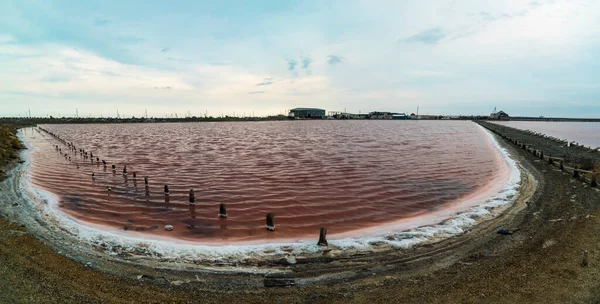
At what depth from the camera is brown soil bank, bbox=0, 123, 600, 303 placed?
7770mm

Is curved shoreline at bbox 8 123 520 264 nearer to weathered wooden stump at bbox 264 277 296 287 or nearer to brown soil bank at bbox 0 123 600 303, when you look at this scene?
brown soil bank at bbox 0 123 600 303

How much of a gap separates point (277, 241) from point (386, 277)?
4432 millimetres

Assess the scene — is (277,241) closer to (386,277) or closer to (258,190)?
(386,277)

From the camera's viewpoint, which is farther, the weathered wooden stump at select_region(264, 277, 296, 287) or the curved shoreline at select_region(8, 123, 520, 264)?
the curved shoreline at select_region(8, 123, 520, 264)

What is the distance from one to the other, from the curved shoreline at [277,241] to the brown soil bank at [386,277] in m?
0.98

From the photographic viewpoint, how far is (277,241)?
12.2 metres

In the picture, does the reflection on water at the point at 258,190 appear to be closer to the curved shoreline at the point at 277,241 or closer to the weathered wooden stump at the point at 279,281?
the curved shoreline at the point at 277,241

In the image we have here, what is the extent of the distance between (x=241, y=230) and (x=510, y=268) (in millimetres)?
9119

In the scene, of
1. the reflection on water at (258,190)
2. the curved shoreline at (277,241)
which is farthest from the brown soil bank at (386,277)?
the reflection on water at (258,190)

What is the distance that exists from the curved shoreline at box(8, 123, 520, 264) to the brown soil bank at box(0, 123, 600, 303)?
3.20ft

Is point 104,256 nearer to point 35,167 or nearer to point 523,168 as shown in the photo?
point 35,167

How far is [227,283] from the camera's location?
8812mm

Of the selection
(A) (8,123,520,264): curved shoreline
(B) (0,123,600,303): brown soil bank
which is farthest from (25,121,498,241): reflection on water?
(B) (0,123,600,303): brown soil bank

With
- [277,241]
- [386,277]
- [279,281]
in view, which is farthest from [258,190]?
[386,277]
